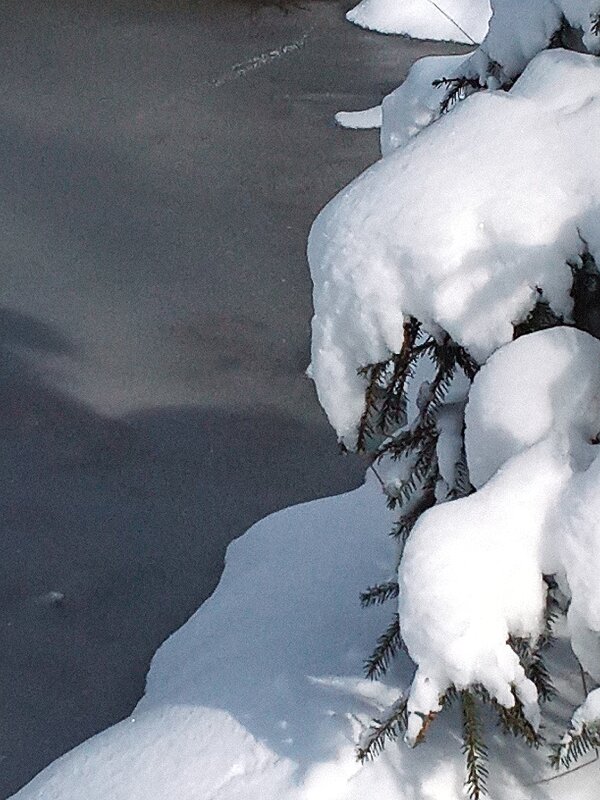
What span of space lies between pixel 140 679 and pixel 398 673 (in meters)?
1.59

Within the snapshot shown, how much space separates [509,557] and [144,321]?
175 inches

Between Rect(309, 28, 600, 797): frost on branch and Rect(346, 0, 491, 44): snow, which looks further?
Rect(346, 0, 491, 44): snow

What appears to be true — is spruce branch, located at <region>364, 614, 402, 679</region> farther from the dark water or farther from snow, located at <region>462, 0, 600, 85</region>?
the dark water

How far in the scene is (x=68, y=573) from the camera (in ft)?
14.9

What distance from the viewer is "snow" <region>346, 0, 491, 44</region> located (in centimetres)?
952

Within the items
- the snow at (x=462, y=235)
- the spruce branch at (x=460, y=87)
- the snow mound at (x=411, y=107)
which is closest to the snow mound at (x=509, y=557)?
the snow at (x=462, y=235)

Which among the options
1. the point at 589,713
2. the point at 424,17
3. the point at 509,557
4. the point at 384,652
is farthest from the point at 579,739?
the point at 424,17

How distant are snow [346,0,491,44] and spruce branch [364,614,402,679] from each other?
7399mm

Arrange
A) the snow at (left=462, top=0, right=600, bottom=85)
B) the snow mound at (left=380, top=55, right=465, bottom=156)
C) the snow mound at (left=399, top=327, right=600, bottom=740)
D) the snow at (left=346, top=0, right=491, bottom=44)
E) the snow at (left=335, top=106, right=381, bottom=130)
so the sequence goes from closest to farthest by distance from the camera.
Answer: the snow mound at (left=399, top=327, right=600, bottom=740)
the snow at (left=462, top=0, right=600, bottom=85)
the snow mound at (left=380, top=55, right=465, bottom=156)
the snow at (left=335, top=106, right=381, bottom=130)
the snow at (left=346, top=0, right=491, bottom=44)

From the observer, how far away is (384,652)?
2445 mm

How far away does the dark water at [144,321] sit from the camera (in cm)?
435

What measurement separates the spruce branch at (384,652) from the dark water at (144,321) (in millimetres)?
1477

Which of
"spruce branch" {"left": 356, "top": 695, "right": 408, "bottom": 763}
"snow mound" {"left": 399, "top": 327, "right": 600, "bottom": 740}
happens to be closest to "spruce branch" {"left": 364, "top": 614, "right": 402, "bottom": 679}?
"spruce branch" {"left": 356, "top": 695, "right": 408, "bottom": 763}

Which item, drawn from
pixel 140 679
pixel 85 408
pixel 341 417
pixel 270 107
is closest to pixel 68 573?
pixel 140 679
